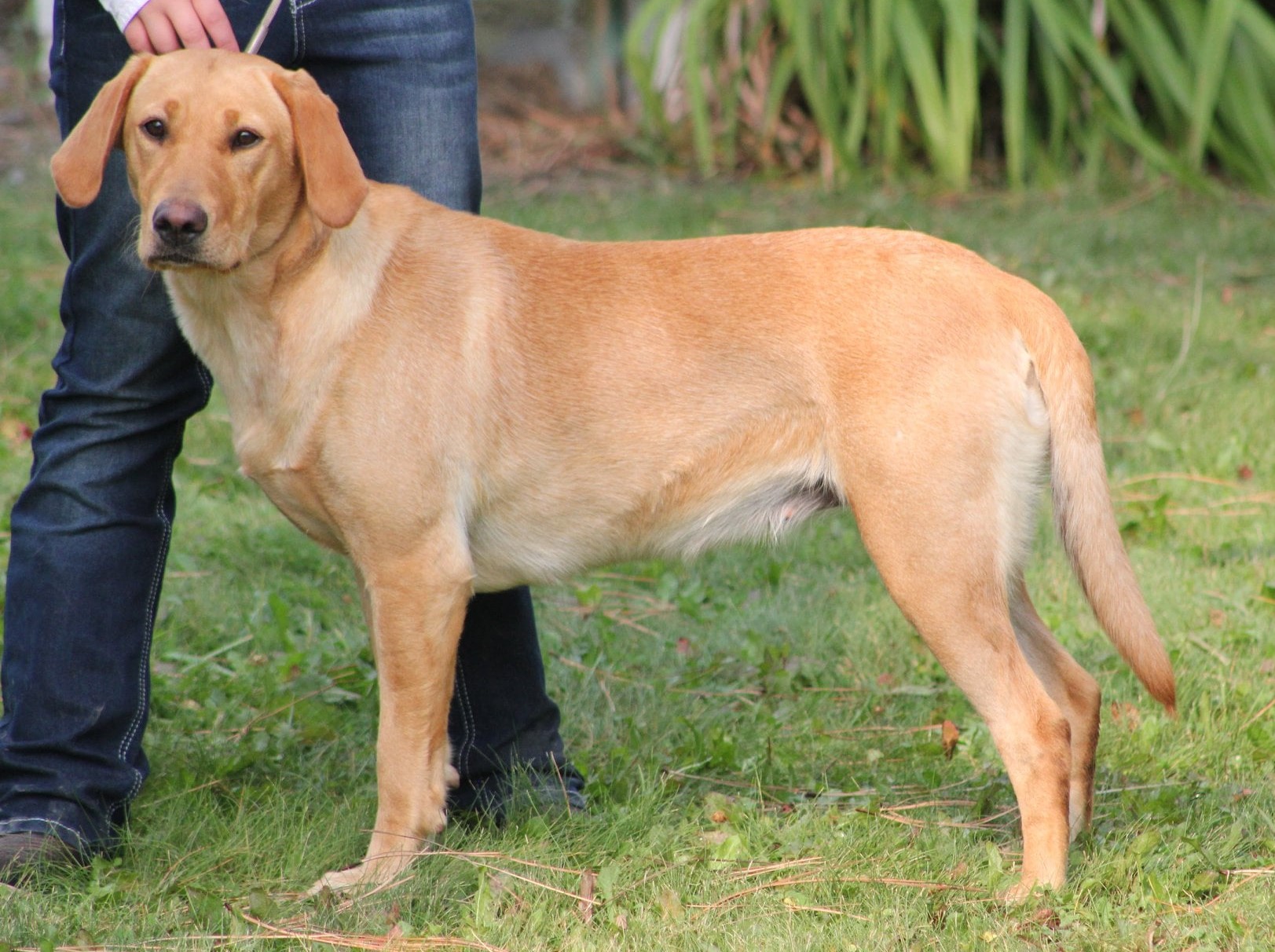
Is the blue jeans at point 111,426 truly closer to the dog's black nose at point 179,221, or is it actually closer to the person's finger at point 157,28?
the person's finger at point 157,28

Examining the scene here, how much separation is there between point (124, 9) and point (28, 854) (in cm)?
165

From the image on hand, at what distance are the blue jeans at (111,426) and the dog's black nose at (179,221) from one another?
344mm

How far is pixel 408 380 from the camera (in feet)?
8.82

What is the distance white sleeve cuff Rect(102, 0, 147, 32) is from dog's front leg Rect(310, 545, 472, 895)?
114 cm

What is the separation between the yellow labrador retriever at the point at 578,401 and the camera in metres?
2.60

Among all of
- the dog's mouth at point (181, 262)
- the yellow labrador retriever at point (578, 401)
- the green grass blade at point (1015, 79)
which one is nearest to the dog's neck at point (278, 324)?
the yellow labrador retriever at point (578, 401)

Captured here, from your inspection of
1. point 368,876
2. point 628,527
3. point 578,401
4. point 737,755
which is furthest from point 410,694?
point 737,755

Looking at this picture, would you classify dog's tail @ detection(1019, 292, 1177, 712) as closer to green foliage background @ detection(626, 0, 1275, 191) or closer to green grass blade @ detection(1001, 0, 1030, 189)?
green foliage background @ detection(626, 0, 1275, 191)

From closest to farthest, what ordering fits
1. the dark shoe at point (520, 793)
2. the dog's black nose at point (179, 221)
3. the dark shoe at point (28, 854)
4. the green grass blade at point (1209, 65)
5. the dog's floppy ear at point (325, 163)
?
the dog's black nose at point (179, 221) → the dog's floppy ear at point (325, 163) → the dark shoe at point (28, 854) → the dark shoe at point (520, 793) → the green grass blade at point (1209, 65)

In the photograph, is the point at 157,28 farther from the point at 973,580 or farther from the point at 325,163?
the point at 973,580

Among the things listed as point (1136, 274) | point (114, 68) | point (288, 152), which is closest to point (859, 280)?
point (288, 152)

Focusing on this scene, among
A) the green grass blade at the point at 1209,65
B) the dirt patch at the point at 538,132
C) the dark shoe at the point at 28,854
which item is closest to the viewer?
the dark shoe at the point at 28,854

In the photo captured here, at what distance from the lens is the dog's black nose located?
243 cm

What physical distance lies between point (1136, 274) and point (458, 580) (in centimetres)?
527
